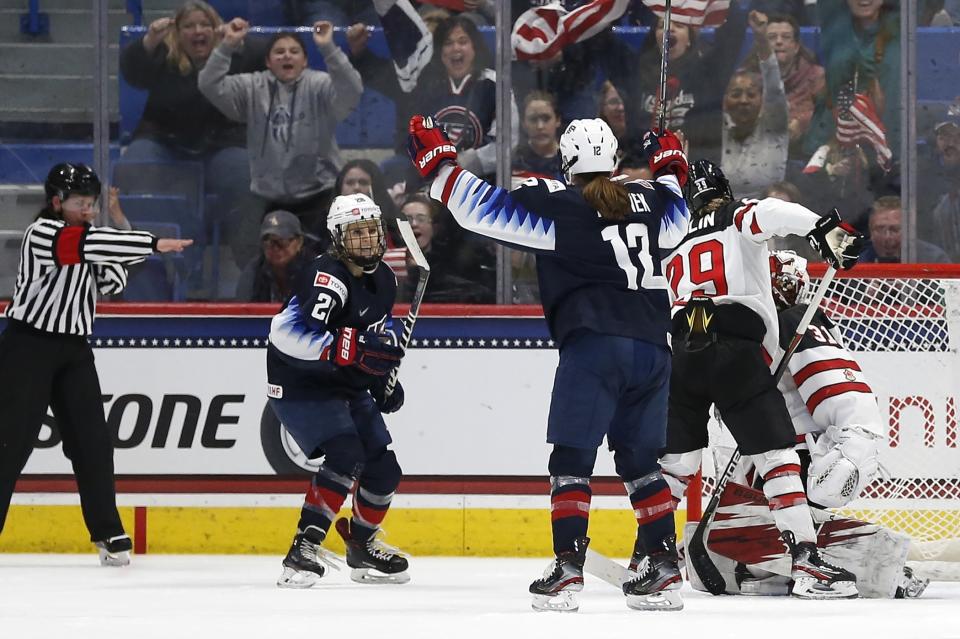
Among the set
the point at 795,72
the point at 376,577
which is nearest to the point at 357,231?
the point at 376,577

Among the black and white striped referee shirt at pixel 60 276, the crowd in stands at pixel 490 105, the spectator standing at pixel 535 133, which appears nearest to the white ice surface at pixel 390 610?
the black and white striped referee shirt at pixel 60 276

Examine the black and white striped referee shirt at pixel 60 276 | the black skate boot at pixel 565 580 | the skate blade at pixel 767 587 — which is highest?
the black and white striped referee shirt at pixel 60 276

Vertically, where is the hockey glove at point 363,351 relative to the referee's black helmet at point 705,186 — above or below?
below

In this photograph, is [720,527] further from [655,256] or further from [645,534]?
[655,256]

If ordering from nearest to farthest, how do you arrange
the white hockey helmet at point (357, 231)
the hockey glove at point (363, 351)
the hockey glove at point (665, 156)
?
the hockey glove at point (665, 156), the hockey glove at point (363, 351), the white hockey helmet at point (357, 231)

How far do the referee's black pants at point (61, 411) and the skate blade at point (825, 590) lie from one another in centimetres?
228

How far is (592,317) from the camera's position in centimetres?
411

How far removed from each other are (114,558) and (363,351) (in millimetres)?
1308

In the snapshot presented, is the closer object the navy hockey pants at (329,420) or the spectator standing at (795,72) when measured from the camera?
the navy hockey pants at (329,420)

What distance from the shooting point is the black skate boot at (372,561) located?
16.5ft

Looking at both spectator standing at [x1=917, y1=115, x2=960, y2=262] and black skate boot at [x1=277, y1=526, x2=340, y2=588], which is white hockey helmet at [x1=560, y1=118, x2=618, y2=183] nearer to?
black skate boot at [x1=277, y1=526, x2=340, y2=588]

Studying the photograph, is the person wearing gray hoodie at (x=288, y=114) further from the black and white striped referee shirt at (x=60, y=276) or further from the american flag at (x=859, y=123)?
the american flag at (x=859, y=123)

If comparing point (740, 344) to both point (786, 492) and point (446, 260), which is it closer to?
point (786, 492)

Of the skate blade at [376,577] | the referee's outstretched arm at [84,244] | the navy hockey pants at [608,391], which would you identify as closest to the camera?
the navy hockey pants at [608,391]
